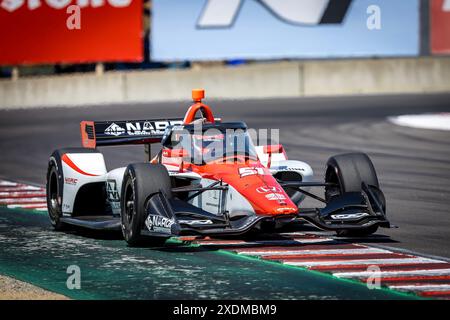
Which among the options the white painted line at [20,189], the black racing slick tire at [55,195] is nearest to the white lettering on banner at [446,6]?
the white painted line at [20,189]

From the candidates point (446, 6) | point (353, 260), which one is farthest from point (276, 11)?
point (353, 260)

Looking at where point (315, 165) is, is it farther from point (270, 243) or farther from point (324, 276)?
point (324, 276)

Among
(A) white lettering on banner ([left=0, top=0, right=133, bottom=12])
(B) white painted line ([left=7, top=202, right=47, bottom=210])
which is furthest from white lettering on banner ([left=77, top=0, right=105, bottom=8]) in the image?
(B) white painted line ([left=7, top=202, right=47, bottom=210])

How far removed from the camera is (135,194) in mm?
12805

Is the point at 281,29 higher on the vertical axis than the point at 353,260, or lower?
higher

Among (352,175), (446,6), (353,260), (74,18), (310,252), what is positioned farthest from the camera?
(446,6)

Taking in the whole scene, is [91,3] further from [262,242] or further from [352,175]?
[262,242]

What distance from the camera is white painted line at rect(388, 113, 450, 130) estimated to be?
28183 mm

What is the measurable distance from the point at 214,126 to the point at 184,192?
797 millimetres

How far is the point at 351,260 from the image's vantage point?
12062 millimetres

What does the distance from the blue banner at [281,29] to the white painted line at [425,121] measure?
8.00 metres

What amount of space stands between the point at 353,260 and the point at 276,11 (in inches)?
1042

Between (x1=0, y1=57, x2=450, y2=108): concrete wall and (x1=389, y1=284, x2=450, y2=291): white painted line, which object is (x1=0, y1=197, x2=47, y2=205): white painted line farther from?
(x1=0, y1=57, x2=450, y2=108): concrete wall

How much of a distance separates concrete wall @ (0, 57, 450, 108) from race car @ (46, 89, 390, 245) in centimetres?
2096
